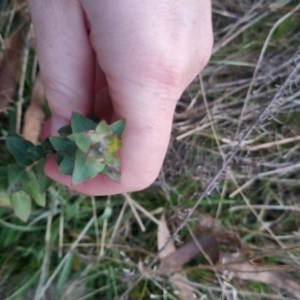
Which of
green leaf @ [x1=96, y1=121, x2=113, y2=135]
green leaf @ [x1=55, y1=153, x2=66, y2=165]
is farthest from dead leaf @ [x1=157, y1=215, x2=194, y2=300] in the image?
green leaf @ [x1=96, y1=121, x2=113, y2=135]

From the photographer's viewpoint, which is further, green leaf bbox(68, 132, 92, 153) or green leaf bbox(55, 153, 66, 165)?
green leaf bbox(55, 153, 66, 165)

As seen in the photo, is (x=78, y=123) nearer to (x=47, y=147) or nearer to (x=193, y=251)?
(x=47, y=147)

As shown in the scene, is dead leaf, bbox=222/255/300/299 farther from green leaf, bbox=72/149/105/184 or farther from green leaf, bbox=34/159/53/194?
green leaf, bbox=72/149/105/184

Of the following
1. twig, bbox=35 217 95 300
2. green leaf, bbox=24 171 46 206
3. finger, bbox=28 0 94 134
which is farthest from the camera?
twig, bbox=35 217 95 300

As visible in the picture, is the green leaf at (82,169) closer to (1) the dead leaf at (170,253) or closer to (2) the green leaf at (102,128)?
(2) the green leaf at (102,128)

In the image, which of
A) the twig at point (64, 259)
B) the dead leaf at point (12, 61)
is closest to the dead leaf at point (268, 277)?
the twig at point (64, 259)
